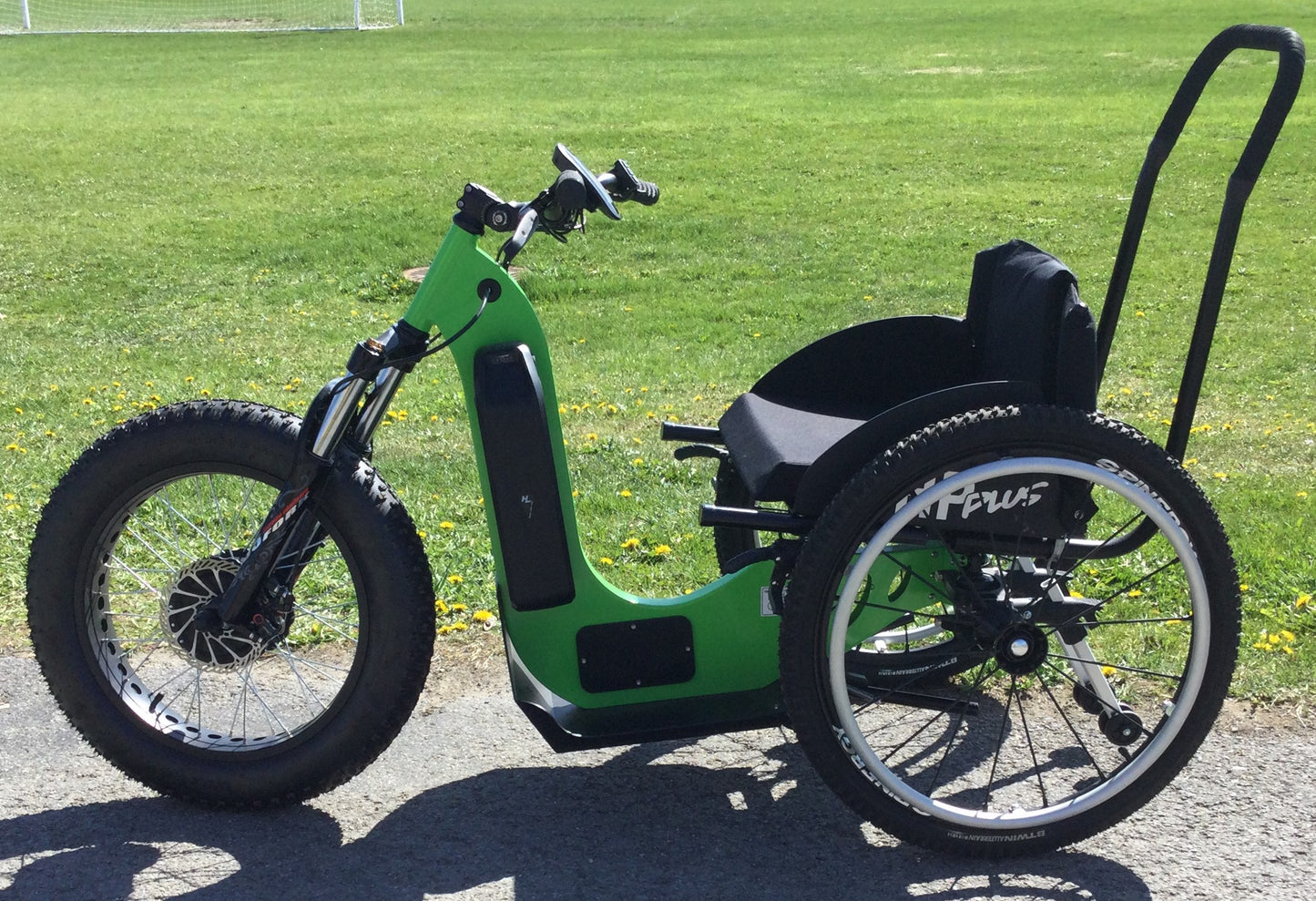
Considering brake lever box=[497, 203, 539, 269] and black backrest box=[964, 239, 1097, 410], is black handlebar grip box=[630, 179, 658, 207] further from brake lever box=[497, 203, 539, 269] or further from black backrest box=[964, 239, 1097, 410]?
black backrest box=[964, 239, 1097, 410]

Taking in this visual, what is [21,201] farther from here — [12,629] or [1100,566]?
[1100,566]

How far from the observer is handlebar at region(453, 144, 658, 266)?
2803mm

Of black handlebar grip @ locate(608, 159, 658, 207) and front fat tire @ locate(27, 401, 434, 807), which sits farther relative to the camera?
black handlebar grip @ locate(608, 159, 658, 207)

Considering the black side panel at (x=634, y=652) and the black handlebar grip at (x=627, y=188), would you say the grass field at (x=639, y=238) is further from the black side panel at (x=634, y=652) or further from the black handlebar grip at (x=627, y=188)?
the black handlebar grip at (x=627, y=188)

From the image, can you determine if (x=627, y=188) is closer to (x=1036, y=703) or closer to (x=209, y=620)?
(x=209, y=620)

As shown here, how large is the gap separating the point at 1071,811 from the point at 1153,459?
76cm

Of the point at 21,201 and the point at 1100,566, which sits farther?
the point at 21,201

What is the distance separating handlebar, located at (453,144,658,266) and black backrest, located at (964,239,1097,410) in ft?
2.86

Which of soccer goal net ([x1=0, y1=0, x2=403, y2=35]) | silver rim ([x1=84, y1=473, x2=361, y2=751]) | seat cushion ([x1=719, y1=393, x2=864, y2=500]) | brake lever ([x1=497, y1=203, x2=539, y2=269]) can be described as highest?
soccer goal net ([x1=0, y1=0, x2=403, y2=35])

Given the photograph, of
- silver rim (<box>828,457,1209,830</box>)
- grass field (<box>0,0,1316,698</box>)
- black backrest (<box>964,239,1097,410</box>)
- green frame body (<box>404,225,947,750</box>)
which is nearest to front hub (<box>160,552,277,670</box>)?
green frame body (<box>404,225,947,750</box>)

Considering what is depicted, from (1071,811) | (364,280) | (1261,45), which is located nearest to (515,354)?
(1071,811)

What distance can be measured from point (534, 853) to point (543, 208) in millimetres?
1389

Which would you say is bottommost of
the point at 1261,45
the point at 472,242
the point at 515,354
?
the point at 515,354

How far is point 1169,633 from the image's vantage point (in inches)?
150
